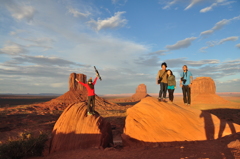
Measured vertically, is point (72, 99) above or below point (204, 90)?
below

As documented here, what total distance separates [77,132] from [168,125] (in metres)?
4.46

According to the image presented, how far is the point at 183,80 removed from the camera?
8.74 meters

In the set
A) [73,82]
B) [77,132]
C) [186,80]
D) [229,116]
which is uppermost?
[73,82]

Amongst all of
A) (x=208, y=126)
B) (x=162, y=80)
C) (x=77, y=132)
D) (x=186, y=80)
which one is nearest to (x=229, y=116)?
(x=186, y=80)

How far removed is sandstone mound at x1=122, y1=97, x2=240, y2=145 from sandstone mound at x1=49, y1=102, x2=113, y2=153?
4.66 ft

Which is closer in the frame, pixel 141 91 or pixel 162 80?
pixel 162 80

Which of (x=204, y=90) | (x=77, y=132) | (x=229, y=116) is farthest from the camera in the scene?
(x=204, y=90)

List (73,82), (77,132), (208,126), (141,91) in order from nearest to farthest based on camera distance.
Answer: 1. (208,126)
2. (77,132)
3. (73,82)
4. (141,91)

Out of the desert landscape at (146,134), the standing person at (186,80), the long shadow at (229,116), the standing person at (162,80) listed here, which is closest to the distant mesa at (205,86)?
the long shadow at (229,116)

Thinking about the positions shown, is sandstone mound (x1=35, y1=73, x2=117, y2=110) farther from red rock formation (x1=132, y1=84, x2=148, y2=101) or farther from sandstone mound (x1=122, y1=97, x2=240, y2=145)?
red rock formation (x1=132, y1=84, x2=148, y2=101)

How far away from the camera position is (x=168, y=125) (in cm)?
718

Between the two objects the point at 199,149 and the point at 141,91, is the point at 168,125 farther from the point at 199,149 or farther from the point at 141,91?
the point at 141,91

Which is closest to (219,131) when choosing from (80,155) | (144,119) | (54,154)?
(144,119)

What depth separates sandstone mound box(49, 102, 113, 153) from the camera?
25.3 ft
